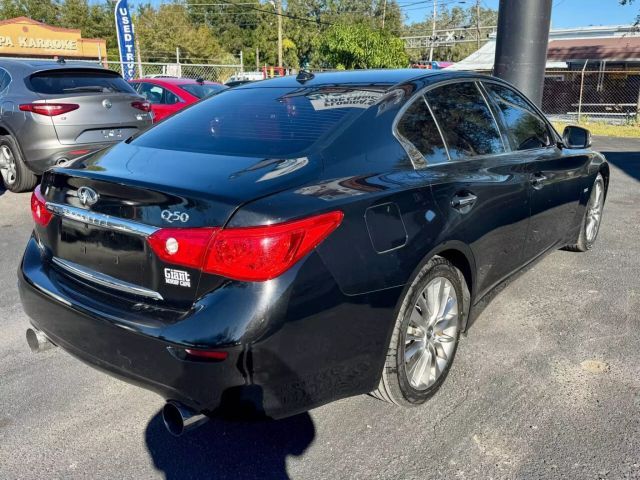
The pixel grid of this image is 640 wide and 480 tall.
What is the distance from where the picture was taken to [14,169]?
7426mm

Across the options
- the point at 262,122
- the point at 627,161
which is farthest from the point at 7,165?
the point at 627,161

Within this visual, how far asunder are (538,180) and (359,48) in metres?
23.6

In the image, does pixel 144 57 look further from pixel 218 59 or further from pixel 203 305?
pixel 203 305

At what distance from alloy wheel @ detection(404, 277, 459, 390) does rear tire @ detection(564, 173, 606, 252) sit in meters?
2.51

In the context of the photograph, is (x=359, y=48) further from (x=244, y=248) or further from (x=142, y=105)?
(x=244, y=248)

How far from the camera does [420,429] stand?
9.01 ft

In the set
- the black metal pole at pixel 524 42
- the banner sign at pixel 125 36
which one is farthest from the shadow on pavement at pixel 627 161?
the banner sign at pixel 125 36

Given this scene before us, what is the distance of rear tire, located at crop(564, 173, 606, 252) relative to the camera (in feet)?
16.7

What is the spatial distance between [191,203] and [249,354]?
24.1 inches

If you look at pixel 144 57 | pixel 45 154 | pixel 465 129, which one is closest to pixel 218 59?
pixel 144 57

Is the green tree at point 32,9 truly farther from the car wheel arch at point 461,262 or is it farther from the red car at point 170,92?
the car wheel arch at point 461,262

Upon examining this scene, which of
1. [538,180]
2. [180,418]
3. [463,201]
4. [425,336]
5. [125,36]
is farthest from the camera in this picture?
[125,36]

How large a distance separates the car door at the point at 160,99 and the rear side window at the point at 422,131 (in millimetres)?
8457

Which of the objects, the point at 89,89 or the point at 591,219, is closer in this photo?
the point at 591,219
